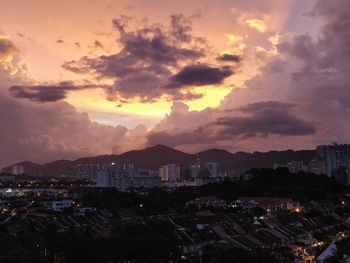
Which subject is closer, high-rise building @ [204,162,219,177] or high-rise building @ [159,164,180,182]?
high-rise building @ [204,162,219,177]

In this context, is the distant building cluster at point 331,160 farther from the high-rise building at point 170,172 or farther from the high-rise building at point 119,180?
the high-rise building at point 170,172

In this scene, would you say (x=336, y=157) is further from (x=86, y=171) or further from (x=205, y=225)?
(x=86, y=171)

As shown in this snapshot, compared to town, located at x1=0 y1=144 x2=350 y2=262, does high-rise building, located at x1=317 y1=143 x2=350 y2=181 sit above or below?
above

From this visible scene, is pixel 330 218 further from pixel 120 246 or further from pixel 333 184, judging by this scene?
pixel 333 184

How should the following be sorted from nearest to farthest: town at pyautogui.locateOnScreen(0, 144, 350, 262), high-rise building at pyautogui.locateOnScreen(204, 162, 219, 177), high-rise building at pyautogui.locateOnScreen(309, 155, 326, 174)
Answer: town at pyautogui.locateOnScreen(0, 144, 350, 262) → high-rise building at pyautogui.locateOnScreen(309, 155, 326, 174) → high-rise building at pyautogui.locateOnScreen(204, 162, 219, 177)

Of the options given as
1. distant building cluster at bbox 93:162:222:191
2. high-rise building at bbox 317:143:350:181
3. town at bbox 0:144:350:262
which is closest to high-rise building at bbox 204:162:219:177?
distant building cluster at bbox 93:162:222:191

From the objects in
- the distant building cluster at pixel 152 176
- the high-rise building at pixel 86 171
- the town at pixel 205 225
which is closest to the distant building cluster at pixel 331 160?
the distant building cluster at pixel 152 176

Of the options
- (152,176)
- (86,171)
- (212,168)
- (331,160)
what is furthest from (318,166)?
(86,171)

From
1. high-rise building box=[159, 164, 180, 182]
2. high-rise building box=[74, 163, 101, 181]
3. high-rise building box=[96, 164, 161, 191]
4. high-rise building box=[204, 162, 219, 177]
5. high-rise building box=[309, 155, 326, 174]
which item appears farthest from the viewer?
high-rise building box=[74, 163, 101, 181]

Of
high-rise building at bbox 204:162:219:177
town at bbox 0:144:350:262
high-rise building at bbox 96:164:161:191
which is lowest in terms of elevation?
town at bbox 0:144:350:262

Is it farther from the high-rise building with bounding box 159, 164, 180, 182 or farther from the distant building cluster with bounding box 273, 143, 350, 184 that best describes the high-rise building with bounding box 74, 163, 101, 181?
the distant building cluster with bounding box 273, 143, 350, 184
